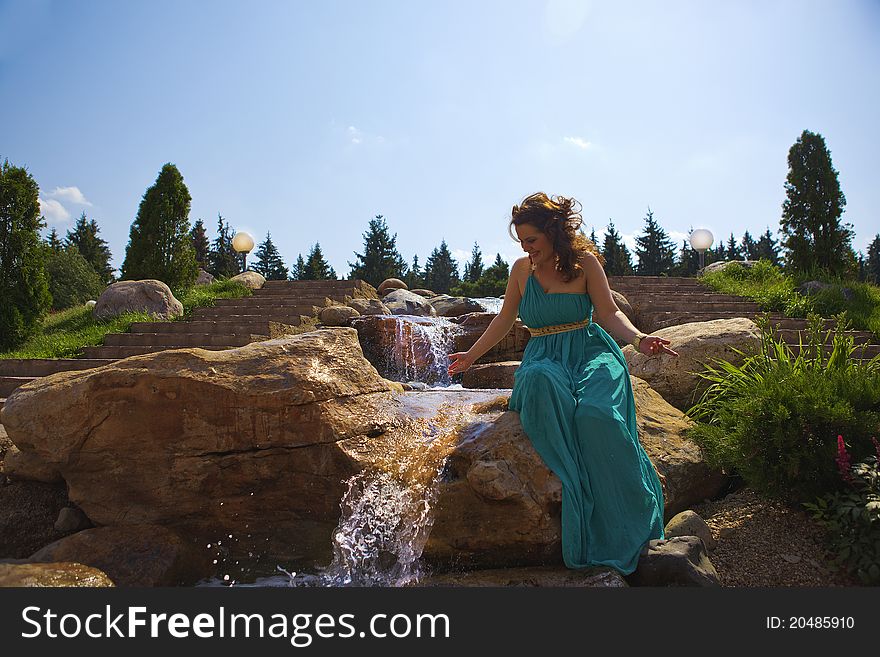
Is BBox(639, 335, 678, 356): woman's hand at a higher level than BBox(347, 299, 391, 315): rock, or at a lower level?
lower

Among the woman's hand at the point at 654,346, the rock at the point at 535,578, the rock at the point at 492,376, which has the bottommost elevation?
the rock at the point at 535,578

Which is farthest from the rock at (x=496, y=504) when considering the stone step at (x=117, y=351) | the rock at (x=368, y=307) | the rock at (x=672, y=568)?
the rock at (x=368, y=307)

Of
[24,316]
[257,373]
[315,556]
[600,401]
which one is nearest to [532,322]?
→ [600,401]

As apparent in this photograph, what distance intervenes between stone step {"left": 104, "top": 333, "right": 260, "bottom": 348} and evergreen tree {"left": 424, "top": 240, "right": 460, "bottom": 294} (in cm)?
3007

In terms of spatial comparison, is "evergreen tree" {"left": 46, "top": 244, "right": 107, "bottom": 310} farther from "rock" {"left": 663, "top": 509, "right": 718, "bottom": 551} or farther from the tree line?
"rock" {"left": 663, "top": 509, "right": 718, "bottom": 551}

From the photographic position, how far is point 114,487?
3436 mm

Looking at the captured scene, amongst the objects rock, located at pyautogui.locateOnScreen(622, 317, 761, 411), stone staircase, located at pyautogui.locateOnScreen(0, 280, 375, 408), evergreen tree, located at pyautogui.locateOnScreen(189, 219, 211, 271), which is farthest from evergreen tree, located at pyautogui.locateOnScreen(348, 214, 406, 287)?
rock, located at pyautogui.locateOnScreen(622, 317, 761, 411)

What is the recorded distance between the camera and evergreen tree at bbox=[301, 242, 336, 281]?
3348 centimetres

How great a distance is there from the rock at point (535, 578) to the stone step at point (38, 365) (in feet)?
25.4

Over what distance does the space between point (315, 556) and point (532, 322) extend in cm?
202

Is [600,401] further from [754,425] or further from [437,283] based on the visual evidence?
[437,283]

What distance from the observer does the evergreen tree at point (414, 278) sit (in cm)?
3428

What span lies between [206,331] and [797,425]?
10057mm

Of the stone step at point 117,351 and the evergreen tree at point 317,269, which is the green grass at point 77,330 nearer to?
the stone step at point 117,351
